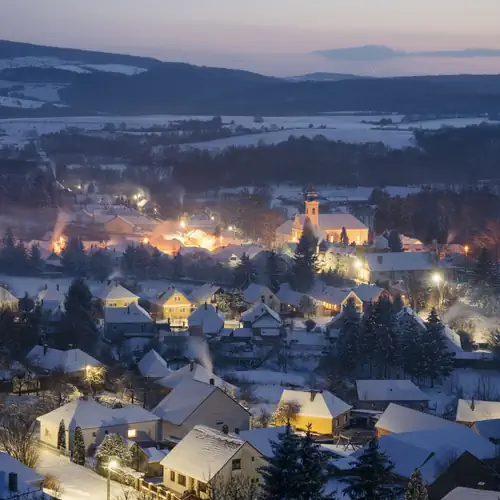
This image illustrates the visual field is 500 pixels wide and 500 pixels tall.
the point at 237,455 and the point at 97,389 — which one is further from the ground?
the point at 237,455

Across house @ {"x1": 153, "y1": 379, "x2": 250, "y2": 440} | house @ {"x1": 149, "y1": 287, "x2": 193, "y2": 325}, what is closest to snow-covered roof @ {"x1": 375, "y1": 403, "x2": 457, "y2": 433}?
house @ {"x1": 153, "y1": 379, "x2": 250, "y2": 440}

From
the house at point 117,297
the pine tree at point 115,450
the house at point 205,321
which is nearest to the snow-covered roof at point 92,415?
the pine tree at point 115,450

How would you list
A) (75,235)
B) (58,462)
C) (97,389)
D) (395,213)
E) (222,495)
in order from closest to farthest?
(222,495), (58,462), (97,389), (75,235), (395,213)

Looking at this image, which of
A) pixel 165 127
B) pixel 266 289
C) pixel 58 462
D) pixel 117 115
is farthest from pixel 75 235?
pixel 117 115

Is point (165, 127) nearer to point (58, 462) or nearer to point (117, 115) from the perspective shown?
point (117, 115)

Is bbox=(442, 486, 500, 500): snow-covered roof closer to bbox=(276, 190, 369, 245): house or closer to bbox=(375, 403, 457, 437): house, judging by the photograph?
bbox=(375, 403, 457, 437): house

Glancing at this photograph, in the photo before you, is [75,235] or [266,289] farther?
[75,235]
